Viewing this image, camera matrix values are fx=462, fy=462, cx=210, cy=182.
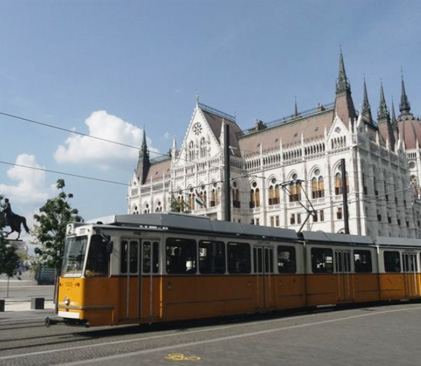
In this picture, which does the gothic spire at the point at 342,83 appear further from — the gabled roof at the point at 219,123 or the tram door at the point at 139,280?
the tram door at the point at 139,280

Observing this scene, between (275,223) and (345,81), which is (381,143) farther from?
(275,223)

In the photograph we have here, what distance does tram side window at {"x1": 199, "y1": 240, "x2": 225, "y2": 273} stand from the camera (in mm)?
14633

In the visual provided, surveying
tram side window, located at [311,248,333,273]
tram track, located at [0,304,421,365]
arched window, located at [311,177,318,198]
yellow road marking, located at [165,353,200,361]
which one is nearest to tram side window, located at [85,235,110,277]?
tram track, located at [0,304,421,365]

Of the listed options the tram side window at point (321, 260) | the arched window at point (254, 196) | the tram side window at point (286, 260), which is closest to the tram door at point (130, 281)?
the tram side window at point (286, 260)

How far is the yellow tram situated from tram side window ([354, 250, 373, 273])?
3.8 inches

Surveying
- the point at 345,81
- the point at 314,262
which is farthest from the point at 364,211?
the point at 314,262

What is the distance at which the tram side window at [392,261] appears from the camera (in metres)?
22.1

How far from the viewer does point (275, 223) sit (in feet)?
214

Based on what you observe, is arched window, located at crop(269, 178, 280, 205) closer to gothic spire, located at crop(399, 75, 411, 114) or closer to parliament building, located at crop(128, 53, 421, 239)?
parliament building, located at crop(128, 53, 421, 239)

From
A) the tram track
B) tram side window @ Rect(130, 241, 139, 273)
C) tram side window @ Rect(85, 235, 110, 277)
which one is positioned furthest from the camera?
tram side window @ Rect(130, 241, 139, 273)

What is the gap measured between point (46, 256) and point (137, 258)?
11277 mm

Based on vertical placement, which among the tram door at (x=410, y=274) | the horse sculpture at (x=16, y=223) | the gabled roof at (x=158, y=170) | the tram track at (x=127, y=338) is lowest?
the tram track at (x=127, y=338)

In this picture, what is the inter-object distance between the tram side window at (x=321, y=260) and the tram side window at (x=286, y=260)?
47.9 inches

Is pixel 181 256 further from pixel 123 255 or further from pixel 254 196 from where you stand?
pixel 254 196
